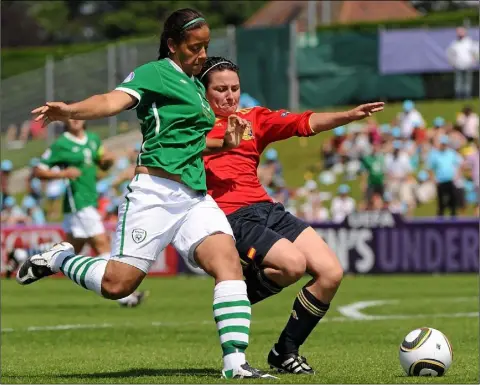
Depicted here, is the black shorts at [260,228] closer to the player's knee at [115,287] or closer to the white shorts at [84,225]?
the player's knee at [115,287]

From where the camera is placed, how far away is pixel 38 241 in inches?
972

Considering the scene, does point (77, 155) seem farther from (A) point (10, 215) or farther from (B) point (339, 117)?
(A) point (10, 215)

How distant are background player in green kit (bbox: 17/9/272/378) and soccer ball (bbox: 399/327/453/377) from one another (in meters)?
1.27

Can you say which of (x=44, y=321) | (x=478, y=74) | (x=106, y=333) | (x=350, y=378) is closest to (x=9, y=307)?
(x=44, y=321)

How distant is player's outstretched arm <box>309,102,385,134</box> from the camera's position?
9094 mm

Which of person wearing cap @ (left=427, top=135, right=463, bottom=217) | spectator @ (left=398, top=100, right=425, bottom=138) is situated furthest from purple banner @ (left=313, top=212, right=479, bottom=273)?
spectator @ (left=398, top=100, right=425, bottom=138)

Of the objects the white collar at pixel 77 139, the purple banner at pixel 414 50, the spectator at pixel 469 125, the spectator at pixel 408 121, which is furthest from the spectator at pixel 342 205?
the purple banner at pixel 414 50

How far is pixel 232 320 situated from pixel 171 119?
131 cm

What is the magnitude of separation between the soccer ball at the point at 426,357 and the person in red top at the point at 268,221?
0.65m

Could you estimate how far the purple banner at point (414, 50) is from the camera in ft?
123

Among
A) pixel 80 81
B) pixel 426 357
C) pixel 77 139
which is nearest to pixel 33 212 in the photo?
pixel 80 81

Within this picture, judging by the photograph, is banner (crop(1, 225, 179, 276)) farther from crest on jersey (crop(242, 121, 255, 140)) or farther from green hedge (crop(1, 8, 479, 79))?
crest on jersey (crop(242, 121, 255, 140))

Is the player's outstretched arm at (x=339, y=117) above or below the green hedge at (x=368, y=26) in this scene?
above

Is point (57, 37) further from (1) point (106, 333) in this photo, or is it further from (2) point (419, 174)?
(1) point (106, 333)
